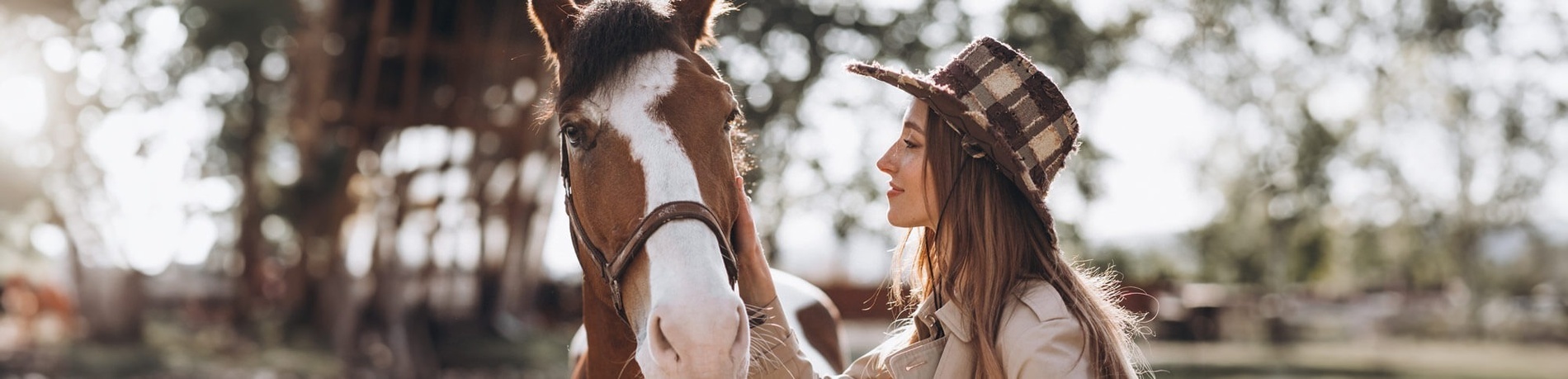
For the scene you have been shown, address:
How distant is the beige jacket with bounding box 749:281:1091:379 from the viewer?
1808 millimetres

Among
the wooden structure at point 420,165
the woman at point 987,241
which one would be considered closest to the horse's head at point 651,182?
the woman at point 987,241

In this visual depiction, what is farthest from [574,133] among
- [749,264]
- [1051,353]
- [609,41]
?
[1051,353]

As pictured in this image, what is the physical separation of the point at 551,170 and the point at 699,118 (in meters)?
15.3

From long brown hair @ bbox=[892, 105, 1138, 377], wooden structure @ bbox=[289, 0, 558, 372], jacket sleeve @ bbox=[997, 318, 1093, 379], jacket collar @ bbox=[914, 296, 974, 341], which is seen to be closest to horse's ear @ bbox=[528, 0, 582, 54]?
long brown hair @ bbox=[892, 105, 1138, 377]

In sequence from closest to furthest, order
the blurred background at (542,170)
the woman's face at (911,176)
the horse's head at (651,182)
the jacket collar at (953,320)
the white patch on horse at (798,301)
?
the horse's head at (651,182) < the jacket collar at (953,320) < the woman's face at (911,176) < the white patch on horse at (798,301) < the blurred background at (542,170)

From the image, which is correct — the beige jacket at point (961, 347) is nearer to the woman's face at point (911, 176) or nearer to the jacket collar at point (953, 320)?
the jacket collar at point (953, 320)

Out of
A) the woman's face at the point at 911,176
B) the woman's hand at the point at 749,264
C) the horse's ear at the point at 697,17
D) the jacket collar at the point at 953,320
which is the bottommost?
the jacket collar at the point at 953,320

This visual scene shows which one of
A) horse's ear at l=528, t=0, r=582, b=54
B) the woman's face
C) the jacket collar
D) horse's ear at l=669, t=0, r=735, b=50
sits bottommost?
the jacket collar

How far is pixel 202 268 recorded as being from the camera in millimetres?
32562

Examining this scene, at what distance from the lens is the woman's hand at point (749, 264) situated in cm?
219

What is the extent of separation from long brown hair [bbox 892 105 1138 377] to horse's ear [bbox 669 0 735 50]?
64 centimetres

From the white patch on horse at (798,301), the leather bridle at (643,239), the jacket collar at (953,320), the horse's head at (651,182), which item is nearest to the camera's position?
the horse's head at (651,182)

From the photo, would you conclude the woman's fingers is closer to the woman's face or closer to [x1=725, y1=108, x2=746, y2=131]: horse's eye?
[x1=725, y1=108, x2=746, y2=131]: horse's eye

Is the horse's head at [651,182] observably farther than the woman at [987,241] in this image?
No
